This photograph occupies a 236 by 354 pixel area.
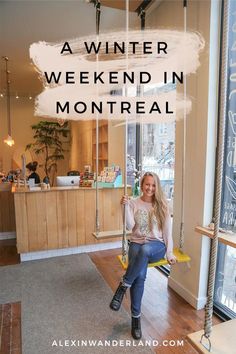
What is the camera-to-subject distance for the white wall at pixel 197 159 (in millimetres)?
1953

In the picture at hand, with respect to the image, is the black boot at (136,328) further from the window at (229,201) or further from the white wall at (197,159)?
the window at (229,201)

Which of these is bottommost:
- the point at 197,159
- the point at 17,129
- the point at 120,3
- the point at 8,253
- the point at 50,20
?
the point at 8,253

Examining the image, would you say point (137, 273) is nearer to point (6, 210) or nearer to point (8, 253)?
point (8, 253)

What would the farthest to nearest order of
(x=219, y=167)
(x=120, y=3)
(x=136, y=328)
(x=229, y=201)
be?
(x=120, y=3), (x=229, y=201), (x=136, y=328), (x=219, y=167)

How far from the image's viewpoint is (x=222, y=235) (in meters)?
1.88

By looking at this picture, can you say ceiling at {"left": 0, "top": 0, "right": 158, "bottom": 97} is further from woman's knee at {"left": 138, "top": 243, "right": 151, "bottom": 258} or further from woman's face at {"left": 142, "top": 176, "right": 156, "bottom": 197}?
woman's knee at {"left": 138, "top": 243, "right": 151, "bottom": 258}

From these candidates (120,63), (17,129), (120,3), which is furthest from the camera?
(17,129)

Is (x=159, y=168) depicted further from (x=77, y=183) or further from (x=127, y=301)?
(x=127, y=301)

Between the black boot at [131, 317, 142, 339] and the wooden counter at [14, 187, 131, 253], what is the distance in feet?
5.45

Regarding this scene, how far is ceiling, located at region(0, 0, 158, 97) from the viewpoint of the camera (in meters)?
2.46

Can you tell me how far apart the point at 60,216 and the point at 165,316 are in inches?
67.9

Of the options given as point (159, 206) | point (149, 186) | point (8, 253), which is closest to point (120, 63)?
point (149, 186)

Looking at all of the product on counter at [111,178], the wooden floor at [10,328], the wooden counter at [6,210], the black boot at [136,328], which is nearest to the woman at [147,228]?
the black boot at [136,328]

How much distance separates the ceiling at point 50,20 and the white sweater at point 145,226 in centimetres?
177
